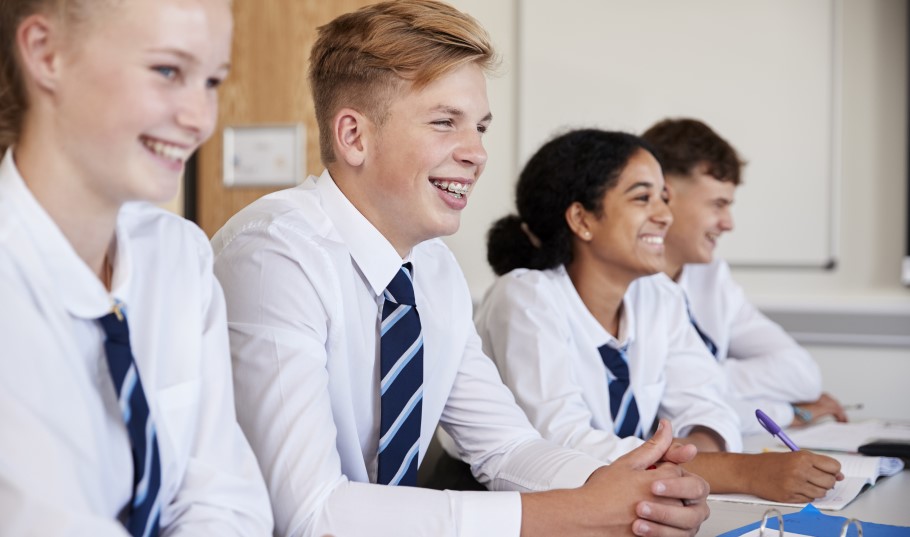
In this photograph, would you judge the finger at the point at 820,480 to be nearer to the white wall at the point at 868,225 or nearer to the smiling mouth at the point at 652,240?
the smiling mouth at the point at 652,240

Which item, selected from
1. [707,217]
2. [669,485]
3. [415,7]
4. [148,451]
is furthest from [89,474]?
[707,217]

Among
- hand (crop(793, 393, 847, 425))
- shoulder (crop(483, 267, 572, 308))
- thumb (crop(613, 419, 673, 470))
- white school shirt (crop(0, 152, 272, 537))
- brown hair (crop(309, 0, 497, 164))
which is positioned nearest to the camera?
white school shirt (crop(0, 152, 272, 537))

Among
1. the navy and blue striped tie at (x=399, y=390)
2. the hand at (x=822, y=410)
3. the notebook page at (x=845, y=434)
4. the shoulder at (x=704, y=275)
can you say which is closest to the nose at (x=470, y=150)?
the navy and blue striped tie at (x=399, y=390)

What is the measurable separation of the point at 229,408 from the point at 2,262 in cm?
32

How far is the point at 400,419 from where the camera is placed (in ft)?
4.54

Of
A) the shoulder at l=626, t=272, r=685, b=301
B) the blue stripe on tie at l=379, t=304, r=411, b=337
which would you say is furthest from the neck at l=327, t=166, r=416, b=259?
the shoulder at l=626, t=272, r=685, b=301

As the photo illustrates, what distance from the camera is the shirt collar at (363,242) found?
1.44m

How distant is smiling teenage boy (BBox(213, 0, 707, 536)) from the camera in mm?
1203

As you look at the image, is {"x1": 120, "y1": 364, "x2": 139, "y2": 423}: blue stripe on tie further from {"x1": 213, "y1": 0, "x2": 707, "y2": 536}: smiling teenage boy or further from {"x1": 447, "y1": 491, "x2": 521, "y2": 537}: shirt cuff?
{"x1": 447, "y1": 491, "x2": 521, "y2": 537}: shirt cuff

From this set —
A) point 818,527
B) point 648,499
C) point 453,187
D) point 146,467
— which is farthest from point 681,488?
point 146,467

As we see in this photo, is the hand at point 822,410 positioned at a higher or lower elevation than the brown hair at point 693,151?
lower

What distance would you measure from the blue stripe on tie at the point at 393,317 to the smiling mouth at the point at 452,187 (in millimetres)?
200

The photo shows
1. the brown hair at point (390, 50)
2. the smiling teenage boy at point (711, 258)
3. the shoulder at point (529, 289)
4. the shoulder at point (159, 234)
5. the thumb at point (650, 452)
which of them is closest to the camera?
the shoulder at point (159, 234)

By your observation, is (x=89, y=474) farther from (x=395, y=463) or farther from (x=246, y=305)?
(x=395, y=463)
